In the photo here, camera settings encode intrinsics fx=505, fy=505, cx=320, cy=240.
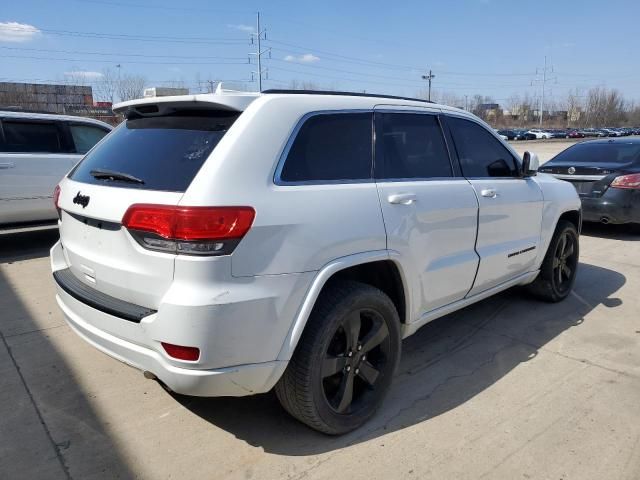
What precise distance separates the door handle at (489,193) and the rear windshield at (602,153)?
5589 millimetres

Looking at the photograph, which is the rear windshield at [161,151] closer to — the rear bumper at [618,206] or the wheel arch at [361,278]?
the wheel arch at [361,278]

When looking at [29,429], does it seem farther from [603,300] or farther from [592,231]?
[592,231]

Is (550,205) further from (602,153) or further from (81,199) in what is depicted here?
(602,153)

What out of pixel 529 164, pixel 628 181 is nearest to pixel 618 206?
pixel 628 181

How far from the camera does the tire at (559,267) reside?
4.78 meters

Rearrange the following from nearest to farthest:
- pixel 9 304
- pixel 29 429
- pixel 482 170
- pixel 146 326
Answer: pixel 146 326, pixel 29 429, pixel 482 170, pixel 9 304

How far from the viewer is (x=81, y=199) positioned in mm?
2727

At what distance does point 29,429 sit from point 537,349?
3.51 m

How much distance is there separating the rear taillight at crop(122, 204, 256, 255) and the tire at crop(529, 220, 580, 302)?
11.6 feet

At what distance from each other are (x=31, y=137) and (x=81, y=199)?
17.0ft

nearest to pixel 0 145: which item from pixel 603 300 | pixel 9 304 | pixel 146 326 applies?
pixel 9 304

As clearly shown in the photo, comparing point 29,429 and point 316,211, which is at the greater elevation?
point 316,211

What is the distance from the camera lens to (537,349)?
396cm

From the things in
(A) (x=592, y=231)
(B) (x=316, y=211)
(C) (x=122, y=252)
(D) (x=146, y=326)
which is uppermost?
(B) (x=316, y=211)
